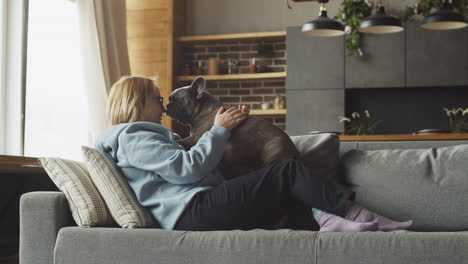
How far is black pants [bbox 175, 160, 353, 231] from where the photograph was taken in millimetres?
2215

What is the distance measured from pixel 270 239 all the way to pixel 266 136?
66 centimetres

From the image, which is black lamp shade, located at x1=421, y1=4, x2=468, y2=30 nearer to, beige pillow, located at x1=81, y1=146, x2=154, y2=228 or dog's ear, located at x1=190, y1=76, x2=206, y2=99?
dog's ear, located at x1=190, y1=76, x2=206, y2=99

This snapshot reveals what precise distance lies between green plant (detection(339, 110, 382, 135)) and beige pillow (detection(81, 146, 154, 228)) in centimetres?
424

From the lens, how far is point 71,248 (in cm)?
214

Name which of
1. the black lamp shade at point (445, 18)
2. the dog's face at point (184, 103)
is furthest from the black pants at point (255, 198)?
the black lamp shade at point (445, 18)

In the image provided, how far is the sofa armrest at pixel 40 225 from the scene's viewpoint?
2.20 meters

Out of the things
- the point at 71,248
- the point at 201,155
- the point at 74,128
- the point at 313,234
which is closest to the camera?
the point at 313,234

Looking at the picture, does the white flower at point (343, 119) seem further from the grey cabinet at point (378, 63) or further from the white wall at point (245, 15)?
the white wall at point (245, 15)

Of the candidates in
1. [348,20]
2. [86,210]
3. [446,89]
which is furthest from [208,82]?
[86,210]

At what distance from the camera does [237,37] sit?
22.7 feet

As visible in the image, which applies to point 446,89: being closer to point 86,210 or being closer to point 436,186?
point 436,186

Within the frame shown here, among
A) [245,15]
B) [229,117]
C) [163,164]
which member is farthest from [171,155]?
[245,15]

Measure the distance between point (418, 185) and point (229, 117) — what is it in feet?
2.63

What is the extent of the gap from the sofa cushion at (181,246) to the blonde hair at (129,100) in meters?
0.53
